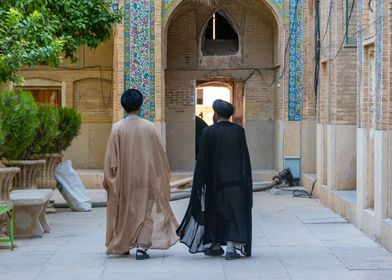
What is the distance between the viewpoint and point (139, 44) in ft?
66.7

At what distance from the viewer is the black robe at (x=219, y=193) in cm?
984

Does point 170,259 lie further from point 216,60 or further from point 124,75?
point 216,60

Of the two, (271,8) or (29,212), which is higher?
(271,8)

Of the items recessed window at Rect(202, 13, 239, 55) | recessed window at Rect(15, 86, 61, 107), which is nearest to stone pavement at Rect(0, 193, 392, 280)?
recessed window at Rect(15, 86, 61, 107)

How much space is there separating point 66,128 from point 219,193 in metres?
6.66

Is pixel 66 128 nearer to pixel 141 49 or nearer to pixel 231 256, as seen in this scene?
pixel 141 49

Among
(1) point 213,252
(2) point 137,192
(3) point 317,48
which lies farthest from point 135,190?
(3) point 317,48

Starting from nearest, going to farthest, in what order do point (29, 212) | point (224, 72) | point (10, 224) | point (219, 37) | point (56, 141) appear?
point (10, 224)
point (29, 212)
point (56, 141)
point (224, 72)
point (219, 37)

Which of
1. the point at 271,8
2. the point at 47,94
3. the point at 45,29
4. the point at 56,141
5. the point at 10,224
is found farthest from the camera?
the point at 47,94

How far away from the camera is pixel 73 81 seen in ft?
73.5

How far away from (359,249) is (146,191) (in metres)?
2.77

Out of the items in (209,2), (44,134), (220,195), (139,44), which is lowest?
(220,195)

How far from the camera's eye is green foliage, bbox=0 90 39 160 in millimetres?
12383

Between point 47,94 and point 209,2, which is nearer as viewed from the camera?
point 209,2
